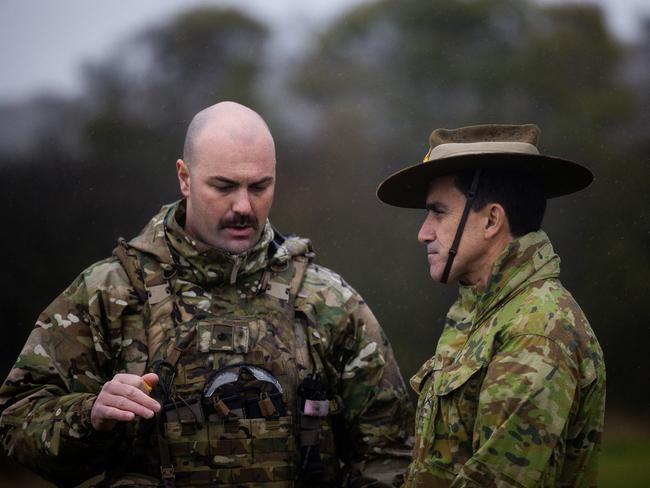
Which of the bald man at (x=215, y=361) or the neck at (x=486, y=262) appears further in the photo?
the bald man at (x=215, y=361)

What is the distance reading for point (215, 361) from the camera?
333cm

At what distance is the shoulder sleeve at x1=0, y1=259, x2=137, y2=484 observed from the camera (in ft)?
10.6

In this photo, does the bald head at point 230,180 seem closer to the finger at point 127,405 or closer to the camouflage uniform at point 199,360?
the camouflage uniform at point 199,360

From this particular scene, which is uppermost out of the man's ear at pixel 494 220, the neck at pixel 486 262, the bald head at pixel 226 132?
the bald head at pixel 226 132

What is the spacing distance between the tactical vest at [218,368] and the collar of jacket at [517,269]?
896 millimetres

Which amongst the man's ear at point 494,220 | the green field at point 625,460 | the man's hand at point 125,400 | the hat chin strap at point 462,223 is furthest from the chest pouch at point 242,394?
the green field at point 625,460

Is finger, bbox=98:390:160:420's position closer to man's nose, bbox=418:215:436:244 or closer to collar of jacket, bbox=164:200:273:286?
collar of jacket, bbox=164:200:273:286

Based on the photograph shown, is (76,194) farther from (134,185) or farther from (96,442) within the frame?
(96,442)

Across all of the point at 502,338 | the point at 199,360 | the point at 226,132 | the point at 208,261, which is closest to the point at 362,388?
the point at 199,360

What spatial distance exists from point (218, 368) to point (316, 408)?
0.40 meters

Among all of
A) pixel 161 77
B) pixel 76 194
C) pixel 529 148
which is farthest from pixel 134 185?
pixel 529 148

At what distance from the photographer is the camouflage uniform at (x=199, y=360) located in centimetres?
328

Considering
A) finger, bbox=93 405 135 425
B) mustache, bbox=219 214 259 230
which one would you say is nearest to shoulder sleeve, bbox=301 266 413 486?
mustache, bbox=219 214 259 230

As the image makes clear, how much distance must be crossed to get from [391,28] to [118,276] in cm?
344
